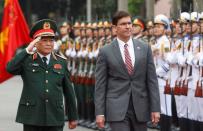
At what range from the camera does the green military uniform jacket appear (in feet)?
28.5

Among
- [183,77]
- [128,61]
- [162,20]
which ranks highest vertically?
[162,20]

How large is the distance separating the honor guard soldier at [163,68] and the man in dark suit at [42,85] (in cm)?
477

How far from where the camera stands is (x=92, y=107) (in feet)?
52.3

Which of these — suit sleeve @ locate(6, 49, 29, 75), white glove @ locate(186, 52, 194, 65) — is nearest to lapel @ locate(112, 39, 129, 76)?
suit sleeve @ locate(6, 49, 29, 75)

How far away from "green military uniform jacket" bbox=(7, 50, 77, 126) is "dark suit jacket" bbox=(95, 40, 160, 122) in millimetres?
375

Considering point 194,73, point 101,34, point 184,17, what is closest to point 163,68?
point 184,17

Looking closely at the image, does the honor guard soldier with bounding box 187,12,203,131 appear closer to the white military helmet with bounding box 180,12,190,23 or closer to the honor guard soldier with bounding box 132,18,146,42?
the white military helmet with bounding box 180,12,190,23

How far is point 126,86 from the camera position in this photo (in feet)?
28.6

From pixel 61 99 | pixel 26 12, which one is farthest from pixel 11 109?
pixel 26 12

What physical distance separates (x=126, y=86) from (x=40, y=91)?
893 mm

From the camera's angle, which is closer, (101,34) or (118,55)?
(118,55)

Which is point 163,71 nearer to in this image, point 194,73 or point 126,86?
point 194,73

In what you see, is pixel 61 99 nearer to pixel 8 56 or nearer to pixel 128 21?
pixel 128 21

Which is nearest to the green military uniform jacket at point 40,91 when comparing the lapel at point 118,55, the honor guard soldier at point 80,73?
the lapel at point 118,55
